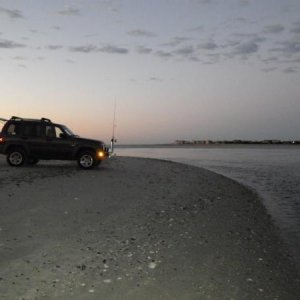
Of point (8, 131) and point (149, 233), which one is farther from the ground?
point (8, 131)

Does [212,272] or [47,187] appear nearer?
[212,272]

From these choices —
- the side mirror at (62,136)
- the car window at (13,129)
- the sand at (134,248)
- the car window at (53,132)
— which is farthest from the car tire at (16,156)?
the sand at (134,248)

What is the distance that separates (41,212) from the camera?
32.3ft

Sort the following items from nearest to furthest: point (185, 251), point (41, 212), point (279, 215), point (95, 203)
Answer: point (185, 251) → point (41, 212) → point (95, 203) → point (279, 215)

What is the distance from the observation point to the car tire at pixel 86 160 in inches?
820

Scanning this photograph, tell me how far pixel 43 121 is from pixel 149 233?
1365cm

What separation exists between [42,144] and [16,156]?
1272 millimetres

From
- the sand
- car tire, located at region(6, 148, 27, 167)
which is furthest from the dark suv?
the sand

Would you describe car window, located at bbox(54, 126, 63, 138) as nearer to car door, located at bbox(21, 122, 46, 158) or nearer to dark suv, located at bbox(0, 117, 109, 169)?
dark suv, located at bbox(0, 117, 109, 169)

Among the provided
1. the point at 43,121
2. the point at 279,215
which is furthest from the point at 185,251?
the point at 43,121

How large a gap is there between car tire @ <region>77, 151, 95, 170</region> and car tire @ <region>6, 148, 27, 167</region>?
8.15ft

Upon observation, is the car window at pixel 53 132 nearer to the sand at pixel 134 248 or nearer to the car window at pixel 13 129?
the car window at pixel 13 129

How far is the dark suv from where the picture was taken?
68.1 ft

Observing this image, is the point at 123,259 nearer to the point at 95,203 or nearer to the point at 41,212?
the point at 41,212
